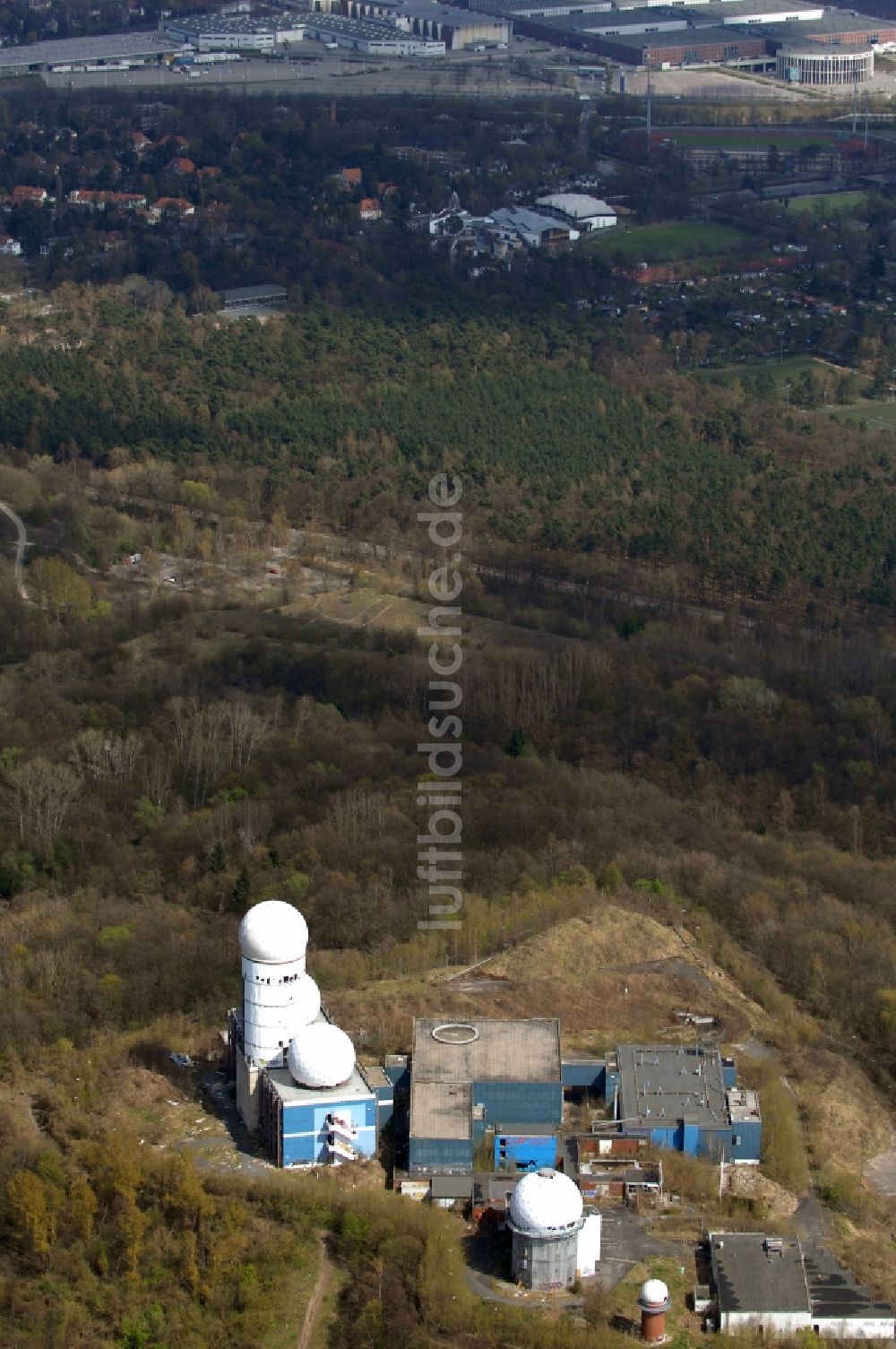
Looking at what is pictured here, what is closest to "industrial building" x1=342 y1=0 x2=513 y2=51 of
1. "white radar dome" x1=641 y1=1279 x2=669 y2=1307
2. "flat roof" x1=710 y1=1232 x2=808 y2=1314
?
"flat roof" x1=710 y1=1232 x2=808 y2=1314

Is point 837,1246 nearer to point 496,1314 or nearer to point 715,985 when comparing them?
point 496,1314

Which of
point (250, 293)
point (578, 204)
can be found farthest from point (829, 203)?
point (250, 293)

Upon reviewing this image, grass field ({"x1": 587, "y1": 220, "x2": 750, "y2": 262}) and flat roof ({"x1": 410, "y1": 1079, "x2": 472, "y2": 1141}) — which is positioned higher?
flat roof ({"x1": 410, "y1": 1079, "x2": 472, "y2": 1141})

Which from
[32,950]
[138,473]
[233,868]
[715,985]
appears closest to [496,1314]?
[715,985]

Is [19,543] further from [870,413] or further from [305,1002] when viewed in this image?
[305,1002]

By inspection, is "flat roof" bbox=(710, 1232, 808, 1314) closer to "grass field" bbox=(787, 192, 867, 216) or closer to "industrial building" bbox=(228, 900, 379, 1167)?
"industrial building" bbox=(228, 900, 379, 1167)

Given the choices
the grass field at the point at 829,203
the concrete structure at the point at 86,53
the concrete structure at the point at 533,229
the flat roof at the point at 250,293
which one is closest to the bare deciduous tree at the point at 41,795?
Answer: the flat roof at the point at 250,293

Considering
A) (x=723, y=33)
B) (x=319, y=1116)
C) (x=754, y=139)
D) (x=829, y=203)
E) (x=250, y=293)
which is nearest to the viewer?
(x=319, y=1116)
